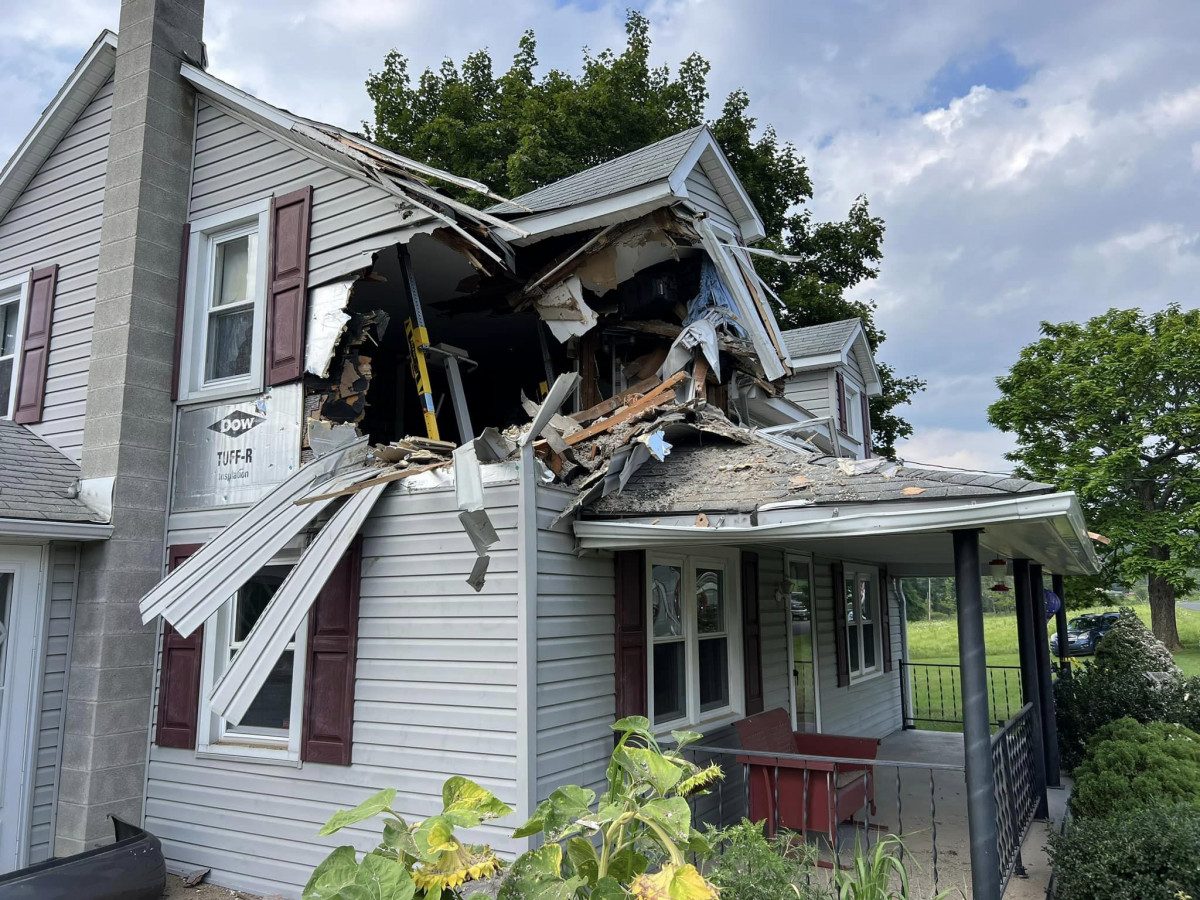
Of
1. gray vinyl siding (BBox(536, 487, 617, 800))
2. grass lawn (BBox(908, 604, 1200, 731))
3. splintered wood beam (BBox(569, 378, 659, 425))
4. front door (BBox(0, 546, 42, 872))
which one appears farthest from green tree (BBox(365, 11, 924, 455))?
gray vinyl siding (BBox(536, 487, 617, 800))

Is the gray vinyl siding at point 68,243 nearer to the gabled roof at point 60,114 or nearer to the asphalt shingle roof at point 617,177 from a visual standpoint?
the gabled roof at point 60,114

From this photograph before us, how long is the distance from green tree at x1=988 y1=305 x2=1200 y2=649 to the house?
16678 mm

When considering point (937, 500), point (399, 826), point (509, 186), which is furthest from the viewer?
point (509, 186)

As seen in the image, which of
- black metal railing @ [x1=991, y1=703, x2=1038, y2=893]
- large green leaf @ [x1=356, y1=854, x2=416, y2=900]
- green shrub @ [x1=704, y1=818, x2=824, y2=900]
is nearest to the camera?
large green leaf @ [x1=356, y1=854, x2=416, y2=900]

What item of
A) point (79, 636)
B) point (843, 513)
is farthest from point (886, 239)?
point (79, 636)

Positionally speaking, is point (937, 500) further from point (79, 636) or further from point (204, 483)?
point (79, 636)

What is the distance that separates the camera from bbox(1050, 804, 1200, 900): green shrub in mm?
4488

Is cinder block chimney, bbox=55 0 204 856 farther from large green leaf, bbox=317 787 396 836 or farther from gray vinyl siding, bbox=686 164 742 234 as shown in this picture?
large green leaf, bbox=317 787 396 836

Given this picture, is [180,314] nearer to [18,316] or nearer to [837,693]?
[18,316]

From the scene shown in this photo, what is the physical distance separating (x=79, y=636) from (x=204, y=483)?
5.13 ft

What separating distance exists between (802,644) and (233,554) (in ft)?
22.2

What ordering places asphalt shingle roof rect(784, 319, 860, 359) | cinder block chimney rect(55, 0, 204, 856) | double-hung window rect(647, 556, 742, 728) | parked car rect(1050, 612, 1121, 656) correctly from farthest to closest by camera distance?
1. parked car rect(1050, 612, 1121, 656)
2. asphalt shingle roof rect(784, 319, 860, 359)
3. double-hung window rect(647, 556, 742, 728)
4. cinder block chimney rect(55, 0, 204, 856)

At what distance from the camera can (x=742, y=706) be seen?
7.32 m

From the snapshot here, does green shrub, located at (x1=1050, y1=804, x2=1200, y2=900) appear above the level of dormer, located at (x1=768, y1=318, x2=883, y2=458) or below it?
below
